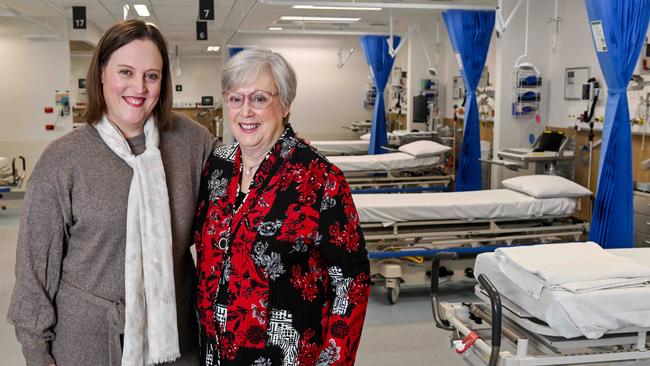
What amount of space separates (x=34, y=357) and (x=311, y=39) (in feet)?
48.1

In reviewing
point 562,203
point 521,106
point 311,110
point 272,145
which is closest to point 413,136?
point 521,106

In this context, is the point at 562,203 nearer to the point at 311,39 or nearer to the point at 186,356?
the point at 186,356

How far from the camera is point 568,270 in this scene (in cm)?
293

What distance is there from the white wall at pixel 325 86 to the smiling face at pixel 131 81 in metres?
14.1

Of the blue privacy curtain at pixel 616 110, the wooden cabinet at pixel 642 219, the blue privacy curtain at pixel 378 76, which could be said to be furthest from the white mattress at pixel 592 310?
the blue privacy curtain at pixel 378 76

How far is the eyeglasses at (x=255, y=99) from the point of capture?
1877 millimetres

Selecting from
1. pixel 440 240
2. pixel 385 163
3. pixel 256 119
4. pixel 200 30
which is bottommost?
pixel 440 240

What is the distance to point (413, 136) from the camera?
10445mm

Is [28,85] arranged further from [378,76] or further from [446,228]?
[446,228]

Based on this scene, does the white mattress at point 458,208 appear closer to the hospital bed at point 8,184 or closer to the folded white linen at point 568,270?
the folded white linen at point 568,270

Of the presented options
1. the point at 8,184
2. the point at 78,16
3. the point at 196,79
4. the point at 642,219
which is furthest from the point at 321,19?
the point at 196,79

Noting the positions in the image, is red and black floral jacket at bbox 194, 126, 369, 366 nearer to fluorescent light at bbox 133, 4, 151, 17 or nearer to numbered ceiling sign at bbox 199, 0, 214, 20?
numbered ceiling sign at bbox 199, 0, 214, 20

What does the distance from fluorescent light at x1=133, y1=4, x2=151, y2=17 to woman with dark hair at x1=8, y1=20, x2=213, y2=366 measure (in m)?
8.96

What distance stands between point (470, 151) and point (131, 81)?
685cm
